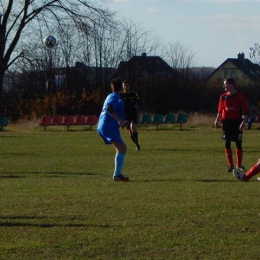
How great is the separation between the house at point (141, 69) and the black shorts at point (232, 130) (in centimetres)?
4701

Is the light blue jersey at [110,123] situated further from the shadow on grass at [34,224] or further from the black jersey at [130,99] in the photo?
the black jersey at [130,99]

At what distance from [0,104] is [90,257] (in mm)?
46393

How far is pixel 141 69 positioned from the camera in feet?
205

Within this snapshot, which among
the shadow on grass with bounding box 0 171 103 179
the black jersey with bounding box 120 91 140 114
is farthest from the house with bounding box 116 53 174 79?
the shadow on grass with bounding box 0 171 103 179

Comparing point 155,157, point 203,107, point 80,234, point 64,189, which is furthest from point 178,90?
point 80,234

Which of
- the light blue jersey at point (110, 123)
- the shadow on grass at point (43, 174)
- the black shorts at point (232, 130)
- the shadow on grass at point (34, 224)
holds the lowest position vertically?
the shadow on grass at point (43, 174)

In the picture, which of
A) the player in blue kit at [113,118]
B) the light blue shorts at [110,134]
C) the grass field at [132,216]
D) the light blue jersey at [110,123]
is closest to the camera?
the grass field at [132,216]

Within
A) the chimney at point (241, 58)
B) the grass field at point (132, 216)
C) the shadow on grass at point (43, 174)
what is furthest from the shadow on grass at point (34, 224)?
the chimney at point (241, 58)

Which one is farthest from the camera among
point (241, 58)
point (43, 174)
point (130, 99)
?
point (241, 58)

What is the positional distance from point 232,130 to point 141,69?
4783cm

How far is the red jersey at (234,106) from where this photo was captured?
48.0 feet

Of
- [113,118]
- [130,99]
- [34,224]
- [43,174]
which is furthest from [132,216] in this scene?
[130,99]

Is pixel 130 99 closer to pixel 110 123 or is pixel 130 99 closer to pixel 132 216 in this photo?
pixel 110 123

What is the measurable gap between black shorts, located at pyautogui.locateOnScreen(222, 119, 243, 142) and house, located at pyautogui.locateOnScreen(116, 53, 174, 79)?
4701cm
